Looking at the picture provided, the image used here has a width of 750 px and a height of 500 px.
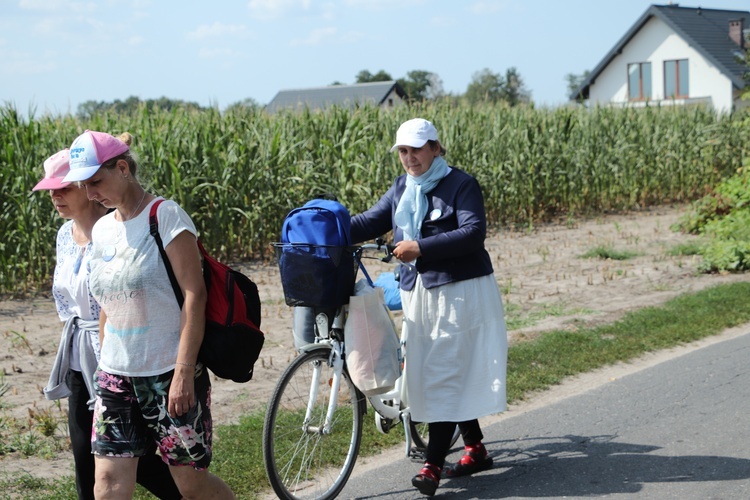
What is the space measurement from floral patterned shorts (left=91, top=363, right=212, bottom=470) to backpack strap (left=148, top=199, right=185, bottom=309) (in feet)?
0.98

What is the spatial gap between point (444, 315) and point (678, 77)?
49.8m

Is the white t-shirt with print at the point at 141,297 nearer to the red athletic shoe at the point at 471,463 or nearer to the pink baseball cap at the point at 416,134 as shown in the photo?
the pink baseball cap at the point at 416,134

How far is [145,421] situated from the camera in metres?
3.64

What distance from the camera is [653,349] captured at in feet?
26.5

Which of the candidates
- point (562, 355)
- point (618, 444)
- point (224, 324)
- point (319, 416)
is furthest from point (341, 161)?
point (224, 324)

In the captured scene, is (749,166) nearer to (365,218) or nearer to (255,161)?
(255,161)

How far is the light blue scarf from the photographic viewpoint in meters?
4.78

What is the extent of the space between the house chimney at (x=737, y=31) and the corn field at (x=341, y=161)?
31.5 meters

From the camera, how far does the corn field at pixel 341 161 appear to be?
36.1 feet

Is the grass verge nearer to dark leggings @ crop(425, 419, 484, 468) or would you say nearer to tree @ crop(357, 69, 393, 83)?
dark leggings @ crop(425, 419, 484, 468)

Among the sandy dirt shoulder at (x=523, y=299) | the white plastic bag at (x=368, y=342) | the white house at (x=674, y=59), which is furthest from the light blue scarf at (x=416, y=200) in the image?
the white house at (x=674, y=59)

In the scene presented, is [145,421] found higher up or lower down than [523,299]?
higher up

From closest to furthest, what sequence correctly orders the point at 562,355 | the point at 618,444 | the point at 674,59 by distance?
the point at 618,444 < the point at 562,355 < the point at 674,59

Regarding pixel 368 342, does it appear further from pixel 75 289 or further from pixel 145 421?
pixel 75 289
